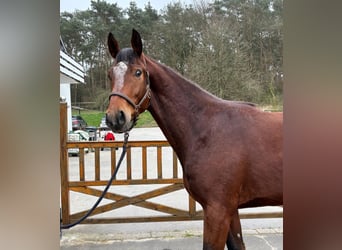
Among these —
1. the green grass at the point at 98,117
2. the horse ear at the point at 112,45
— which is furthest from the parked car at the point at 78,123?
the horse ear at the point at 112,45

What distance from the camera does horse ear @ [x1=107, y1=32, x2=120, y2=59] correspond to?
1.06 meters

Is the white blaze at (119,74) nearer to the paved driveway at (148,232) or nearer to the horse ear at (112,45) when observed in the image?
the horse ear at (112,45)

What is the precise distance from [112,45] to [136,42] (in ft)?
0.39

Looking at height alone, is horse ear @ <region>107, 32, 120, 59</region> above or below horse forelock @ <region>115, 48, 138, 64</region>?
above

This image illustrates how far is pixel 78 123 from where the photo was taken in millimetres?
1580

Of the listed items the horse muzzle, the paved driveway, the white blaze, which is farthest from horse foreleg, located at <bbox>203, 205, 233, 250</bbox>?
the paved driveway

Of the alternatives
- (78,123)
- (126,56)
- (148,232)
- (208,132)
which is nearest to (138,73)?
(126,56)

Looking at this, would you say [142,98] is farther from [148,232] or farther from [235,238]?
[148,232]

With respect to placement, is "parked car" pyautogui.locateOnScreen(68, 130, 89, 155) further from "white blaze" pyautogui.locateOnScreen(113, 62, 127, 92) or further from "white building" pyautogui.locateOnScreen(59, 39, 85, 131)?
"white blaze" pyautogui.locateOnScreen(113, 62, 127, 92)

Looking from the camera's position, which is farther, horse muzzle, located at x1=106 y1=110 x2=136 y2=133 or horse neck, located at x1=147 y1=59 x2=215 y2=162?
horse neck, located at x1=147 y1=59 x2=215 y2=162
